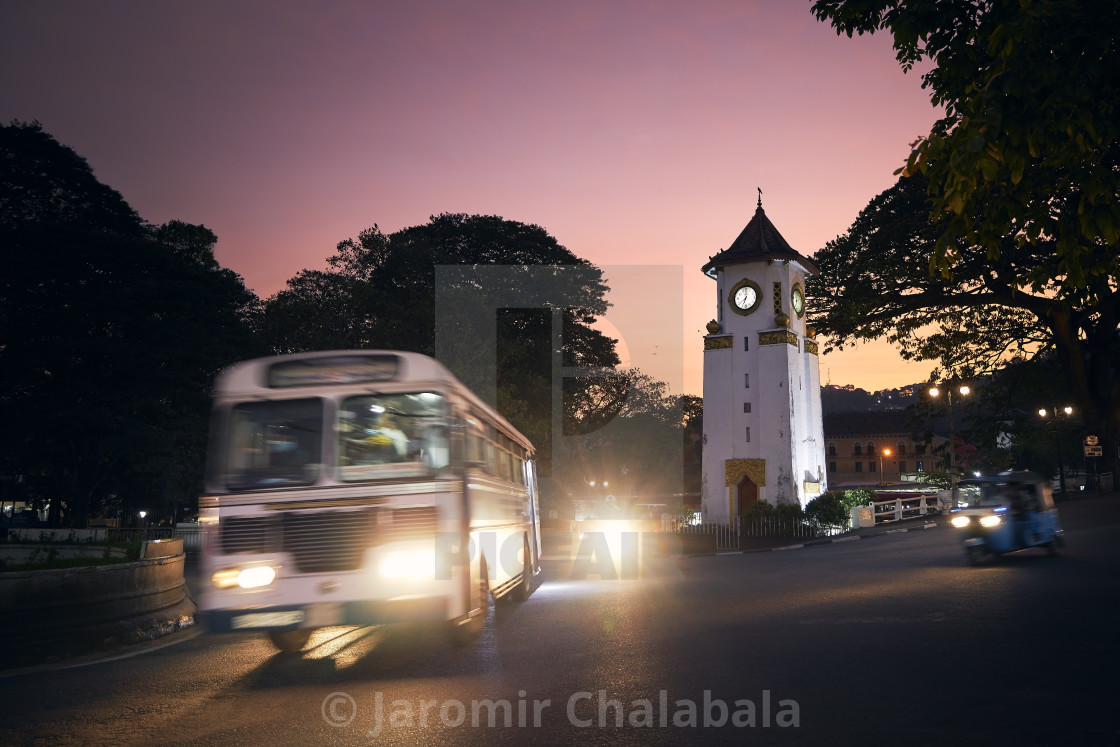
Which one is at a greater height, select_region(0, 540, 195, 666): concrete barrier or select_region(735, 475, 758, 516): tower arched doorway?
select_region(735, 475, 758, 516): tower arched doorway

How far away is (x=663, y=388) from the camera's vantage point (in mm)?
71625

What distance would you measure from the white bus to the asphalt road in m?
0.70

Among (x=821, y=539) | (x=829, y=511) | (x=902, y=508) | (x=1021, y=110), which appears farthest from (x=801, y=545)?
(x=1021, y=110)

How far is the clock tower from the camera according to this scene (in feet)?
145

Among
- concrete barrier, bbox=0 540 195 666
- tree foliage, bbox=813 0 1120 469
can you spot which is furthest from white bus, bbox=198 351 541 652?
tree foliage, bbox=813 0 1120 469

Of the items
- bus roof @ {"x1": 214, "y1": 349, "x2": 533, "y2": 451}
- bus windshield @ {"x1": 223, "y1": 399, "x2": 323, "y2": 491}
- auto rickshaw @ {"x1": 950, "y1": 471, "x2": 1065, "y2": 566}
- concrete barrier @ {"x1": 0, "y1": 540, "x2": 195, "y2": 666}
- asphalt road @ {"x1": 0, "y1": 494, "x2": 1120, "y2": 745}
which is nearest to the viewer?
asphalt road @ {"x1": 0, "y1": 494, "x2": 1120, "y2": 745}

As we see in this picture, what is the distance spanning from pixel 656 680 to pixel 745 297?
40355mm

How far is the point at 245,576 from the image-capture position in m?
8.27

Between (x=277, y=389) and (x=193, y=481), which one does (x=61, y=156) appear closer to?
(x=193, y=481)

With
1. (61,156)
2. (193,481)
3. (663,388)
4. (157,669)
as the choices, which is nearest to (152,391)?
(193,481)

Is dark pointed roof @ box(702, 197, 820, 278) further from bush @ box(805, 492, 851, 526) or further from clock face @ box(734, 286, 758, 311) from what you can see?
bush @ box(805, 492, 851, 526)

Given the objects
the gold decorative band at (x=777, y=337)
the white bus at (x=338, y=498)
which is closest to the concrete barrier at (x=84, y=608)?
the white bus at (x=338, y=498)

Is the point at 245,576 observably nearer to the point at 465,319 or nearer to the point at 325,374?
the point at 325,374

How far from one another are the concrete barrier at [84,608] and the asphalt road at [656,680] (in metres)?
0.81
